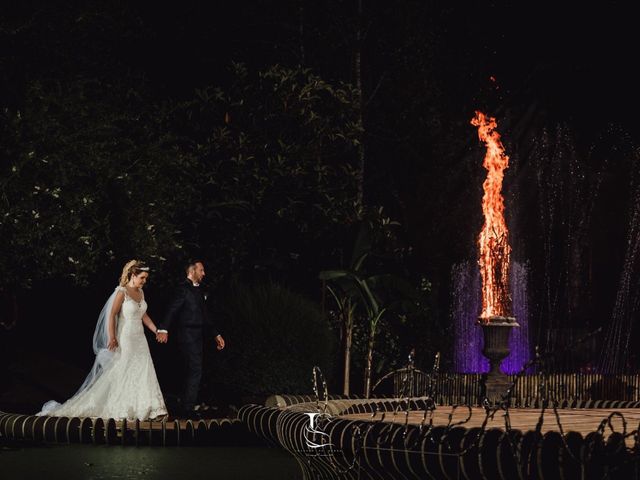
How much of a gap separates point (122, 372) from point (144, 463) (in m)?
3.95

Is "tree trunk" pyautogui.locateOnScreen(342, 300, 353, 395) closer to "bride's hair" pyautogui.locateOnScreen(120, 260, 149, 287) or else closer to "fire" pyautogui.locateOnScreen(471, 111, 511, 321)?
"fire" pyautogui.locateOnScreen(471, 111, 511, 321)

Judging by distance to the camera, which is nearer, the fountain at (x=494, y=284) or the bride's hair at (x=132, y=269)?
the bride's hair at (x=132, y=269)

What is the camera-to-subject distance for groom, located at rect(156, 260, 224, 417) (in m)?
14.8

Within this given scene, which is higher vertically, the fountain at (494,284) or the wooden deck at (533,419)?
the fountain at (494,284)

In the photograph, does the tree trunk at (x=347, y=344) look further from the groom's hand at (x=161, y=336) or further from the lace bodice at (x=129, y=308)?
the groom's hand at (x=161, y=336)

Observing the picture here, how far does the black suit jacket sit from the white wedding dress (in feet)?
1.45

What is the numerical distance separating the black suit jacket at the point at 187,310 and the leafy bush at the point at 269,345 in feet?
1.00

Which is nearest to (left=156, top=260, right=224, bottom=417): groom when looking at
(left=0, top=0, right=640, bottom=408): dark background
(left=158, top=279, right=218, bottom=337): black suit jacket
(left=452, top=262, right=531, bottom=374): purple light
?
(left=158, top=279, right=218, bottom=337): black suit jacket

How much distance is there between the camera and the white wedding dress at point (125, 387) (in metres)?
14.3

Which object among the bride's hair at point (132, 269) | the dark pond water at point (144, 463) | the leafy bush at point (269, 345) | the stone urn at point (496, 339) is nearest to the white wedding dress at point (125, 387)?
the bride's hair at point (132, 269)

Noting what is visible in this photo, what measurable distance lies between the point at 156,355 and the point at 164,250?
2.35 meters

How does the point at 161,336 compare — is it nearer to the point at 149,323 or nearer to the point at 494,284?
the point at 149,323

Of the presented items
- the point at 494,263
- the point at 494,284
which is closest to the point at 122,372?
the point at 494,284

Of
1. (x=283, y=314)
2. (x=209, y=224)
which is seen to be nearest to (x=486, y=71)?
(x=209, y=224)
